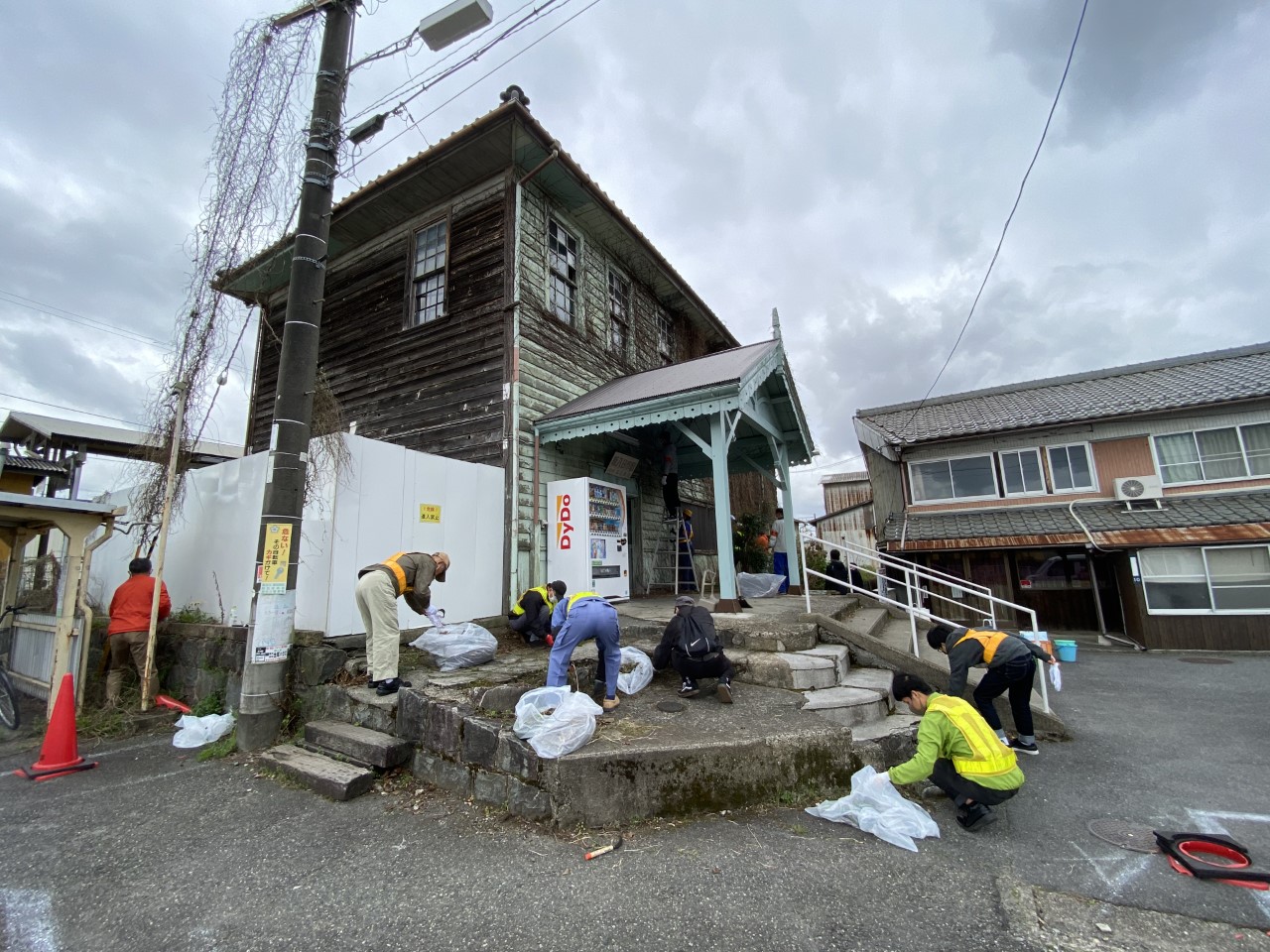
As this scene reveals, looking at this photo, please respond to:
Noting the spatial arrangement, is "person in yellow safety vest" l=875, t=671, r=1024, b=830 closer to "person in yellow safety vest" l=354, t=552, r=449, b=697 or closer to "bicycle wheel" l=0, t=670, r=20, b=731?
"person in yellow safety vest" l=354, t=552, r=449, b=697

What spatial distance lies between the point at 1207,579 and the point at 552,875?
14783 millimetres

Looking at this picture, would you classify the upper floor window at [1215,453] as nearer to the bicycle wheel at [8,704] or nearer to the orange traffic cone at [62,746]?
the orange traffic cone at [62,746]

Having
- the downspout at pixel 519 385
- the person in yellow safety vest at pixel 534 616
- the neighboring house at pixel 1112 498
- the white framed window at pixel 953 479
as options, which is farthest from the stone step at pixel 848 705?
the white framed window at pixel 953 479

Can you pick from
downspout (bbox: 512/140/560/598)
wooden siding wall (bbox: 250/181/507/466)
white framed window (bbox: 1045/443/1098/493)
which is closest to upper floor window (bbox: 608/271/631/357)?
downspout (bbox: 512/140/560/598)

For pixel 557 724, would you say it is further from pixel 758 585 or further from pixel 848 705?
pixel 758 585

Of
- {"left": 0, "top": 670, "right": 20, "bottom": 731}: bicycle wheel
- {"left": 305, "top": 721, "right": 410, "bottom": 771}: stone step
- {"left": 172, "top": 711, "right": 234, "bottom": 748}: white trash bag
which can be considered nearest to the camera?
{"left": 305, "top": 721, "right": 410, "bottom": 771}: stone step

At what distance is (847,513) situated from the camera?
26469 millimetres

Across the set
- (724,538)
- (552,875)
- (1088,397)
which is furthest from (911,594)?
(1088,397)

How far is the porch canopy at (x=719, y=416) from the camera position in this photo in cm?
681

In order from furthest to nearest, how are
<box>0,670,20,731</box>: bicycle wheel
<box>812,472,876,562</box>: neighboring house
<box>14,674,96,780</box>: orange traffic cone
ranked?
<box>812,472,876,562</box>: neighboring house → <box>0,670,20,731</box>: bicycle wheel → <box>14,674,96,780</box>: orange traffic cone

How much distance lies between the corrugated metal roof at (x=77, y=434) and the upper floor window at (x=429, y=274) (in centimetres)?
650

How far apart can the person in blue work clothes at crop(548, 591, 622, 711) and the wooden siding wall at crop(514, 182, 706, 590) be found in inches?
124

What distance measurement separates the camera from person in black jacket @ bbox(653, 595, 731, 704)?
5.04 m

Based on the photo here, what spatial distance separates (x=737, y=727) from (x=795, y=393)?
690 centimetres
